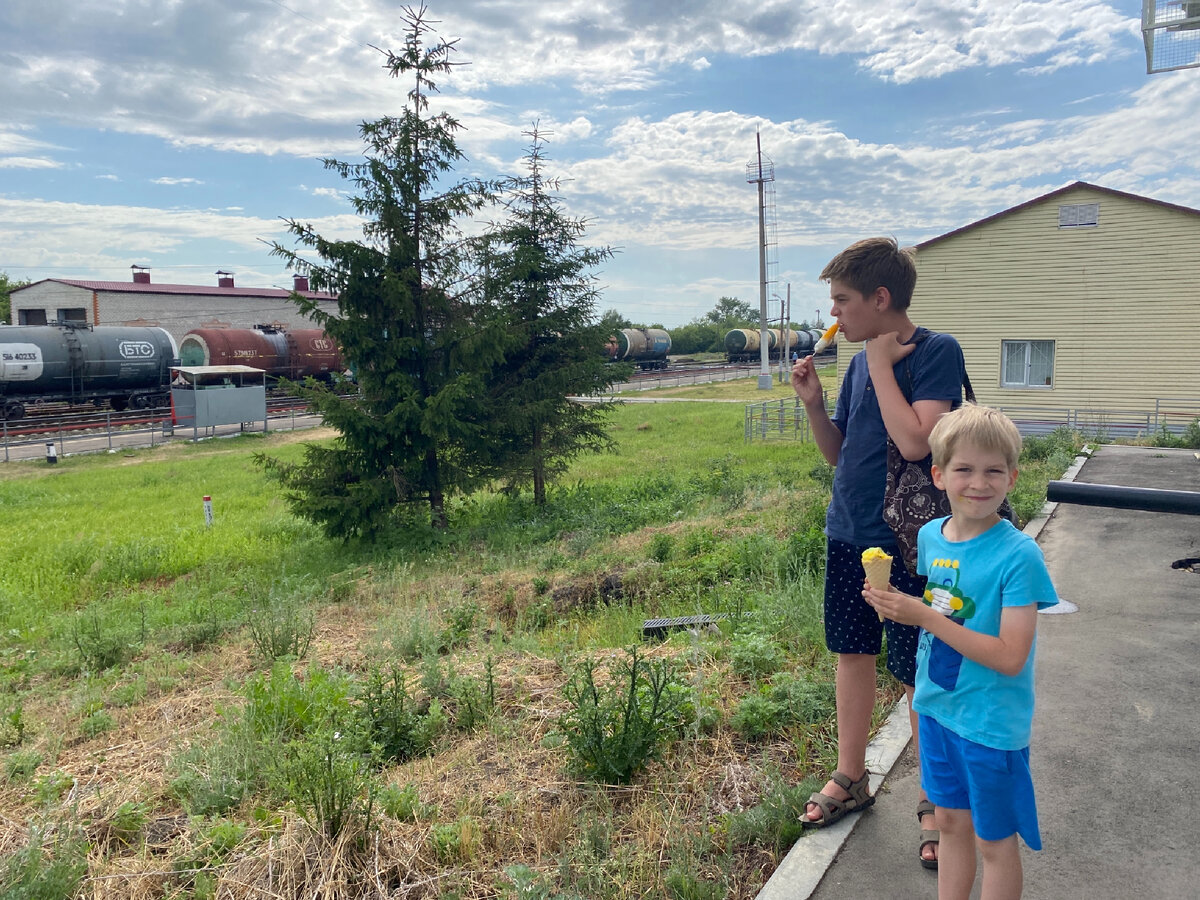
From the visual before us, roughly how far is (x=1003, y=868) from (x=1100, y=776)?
5.17ft

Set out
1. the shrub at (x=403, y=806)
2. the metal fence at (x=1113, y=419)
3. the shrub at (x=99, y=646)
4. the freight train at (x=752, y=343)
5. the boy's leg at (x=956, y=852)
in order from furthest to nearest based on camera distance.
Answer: the freight train at (x=752, y=343) < the metal fence at (x=1113, y=419) < the shrub at (x=99, y=646) < the shrub at (x=403, y=806) < the boy's leg at (x=956, y=852)

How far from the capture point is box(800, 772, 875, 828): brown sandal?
3.04 meters

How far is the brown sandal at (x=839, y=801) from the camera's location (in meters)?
3.04

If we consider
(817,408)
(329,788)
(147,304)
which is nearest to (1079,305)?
A: (817,408)

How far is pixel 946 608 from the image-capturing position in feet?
7.29

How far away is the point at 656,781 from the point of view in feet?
11.3

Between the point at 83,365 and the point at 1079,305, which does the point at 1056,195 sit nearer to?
the point at 1079,305

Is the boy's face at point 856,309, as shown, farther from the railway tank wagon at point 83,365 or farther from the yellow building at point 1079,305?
the railway tank wagon at point 83,365

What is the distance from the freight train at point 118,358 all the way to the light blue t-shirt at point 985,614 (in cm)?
2630

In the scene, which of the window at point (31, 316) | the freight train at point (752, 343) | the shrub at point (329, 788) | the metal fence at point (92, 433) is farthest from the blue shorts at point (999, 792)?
the window at point (31, 316)

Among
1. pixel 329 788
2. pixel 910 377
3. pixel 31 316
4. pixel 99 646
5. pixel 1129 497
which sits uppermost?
pixel 31 316

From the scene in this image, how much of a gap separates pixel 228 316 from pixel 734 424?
41.3 m

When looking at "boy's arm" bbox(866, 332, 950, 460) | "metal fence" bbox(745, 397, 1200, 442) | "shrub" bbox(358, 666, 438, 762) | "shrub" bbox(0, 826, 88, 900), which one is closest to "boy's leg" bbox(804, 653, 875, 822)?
"boy's arm" bbox(866, 332, 950, 460)

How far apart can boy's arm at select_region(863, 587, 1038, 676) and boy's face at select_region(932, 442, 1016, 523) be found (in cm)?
27
